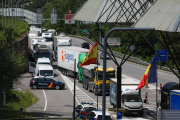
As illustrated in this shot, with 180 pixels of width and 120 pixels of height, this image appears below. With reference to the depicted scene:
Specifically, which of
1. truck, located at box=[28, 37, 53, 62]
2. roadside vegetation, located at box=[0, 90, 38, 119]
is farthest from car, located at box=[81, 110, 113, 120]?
truck, located at box=[28, 37, 53, 62]

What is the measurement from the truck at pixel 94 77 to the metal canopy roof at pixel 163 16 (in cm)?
2212

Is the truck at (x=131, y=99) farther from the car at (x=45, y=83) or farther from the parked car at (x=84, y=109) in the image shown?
the car at (x=45, y=83)

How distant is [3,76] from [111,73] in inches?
593

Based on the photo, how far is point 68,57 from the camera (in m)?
50.3

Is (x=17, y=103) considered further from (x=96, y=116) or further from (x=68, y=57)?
(x=68, y=57)

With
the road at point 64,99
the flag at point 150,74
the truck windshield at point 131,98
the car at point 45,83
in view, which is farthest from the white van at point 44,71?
the flag at point 150,74

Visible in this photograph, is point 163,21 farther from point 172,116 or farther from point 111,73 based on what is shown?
point 111,73

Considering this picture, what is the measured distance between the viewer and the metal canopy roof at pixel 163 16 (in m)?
14.7

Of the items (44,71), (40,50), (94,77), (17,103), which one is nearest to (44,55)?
(40,50)

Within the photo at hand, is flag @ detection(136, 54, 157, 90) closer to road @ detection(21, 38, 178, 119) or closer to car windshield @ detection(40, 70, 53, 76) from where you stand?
road @ detection(21, 38, 178, 119)

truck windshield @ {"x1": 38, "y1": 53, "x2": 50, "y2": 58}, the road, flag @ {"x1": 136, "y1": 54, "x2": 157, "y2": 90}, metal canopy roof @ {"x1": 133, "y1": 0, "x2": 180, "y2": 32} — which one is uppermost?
metal canopy roof @ {"x1": 133, "y1": 0, "x2": 180, "y2": 32}

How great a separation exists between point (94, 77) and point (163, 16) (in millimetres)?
24641

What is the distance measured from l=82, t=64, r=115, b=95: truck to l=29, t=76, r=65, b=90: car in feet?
9.55

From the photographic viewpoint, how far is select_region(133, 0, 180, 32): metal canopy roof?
578 inches
